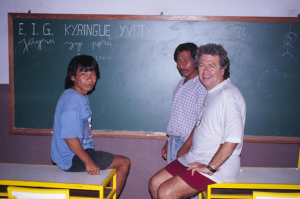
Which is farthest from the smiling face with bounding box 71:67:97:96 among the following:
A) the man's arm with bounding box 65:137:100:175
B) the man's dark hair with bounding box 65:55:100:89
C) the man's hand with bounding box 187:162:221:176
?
the man's hand with bounding box 187:162:221:176

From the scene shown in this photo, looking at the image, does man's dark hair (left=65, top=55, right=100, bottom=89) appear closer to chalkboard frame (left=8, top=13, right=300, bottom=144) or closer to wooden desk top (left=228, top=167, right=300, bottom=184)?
chalkboard frame (left=8, top=13, right=300, bottom=144)

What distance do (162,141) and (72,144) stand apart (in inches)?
46.6

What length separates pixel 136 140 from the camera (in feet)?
8.34

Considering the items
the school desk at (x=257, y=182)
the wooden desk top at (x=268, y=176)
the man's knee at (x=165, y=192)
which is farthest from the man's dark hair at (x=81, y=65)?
the wooden desk top at (x=268, y=176)

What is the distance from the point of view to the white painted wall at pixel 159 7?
2.41 m

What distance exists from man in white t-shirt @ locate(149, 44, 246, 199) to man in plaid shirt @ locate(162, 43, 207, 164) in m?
0.25

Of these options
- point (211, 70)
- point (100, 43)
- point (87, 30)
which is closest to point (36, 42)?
point (87, 30)

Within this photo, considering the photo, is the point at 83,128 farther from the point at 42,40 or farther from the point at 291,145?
the point at 291,145

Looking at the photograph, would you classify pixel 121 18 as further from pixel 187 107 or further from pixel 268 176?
pixel 268 176

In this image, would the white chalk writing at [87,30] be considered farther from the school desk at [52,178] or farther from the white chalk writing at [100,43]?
the school desk at [52,178]

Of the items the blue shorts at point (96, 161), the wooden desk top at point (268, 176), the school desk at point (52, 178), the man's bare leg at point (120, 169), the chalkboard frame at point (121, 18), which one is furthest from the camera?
the chalkboard frame at point (121, 18)

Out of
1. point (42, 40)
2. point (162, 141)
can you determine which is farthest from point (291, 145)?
point (42, 40)

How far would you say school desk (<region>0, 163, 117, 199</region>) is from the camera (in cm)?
143

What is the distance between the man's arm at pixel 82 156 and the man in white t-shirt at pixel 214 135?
0.51 metres
